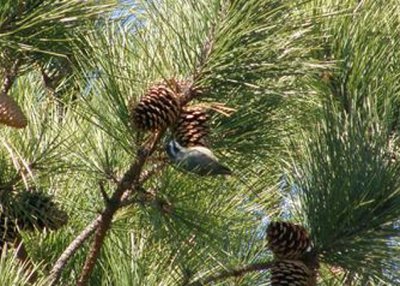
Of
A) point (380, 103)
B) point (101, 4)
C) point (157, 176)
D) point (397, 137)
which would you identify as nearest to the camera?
point (101, 4)

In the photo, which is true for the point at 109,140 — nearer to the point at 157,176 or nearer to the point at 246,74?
the point at 157,176

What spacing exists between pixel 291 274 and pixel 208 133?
0.70 feet

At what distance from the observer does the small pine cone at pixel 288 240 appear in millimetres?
1375

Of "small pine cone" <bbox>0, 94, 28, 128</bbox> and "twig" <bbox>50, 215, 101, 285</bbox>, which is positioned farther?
"twig" <bbox>50, 215, 101, 285</bbox>

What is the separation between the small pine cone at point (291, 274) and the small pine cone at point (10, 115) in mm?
377

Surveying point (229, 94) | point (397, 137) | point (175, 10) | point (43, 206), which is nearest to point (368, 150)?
point (397, 137)

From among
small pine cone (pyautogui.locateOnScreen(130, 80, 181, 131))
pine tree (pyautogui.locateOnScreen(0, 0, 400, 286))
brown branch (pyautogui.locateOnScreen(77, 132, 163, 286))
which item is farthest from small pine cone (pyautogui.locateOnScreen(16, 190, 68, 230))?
small pine cone (pyautogui.locateOnScreen(130, 80, 181, 131))

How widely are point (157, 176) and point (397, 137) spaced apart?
0.35 metres

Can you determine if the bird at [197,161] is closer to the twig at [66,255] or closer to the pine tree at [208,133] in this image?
the pine tree at [208,133]

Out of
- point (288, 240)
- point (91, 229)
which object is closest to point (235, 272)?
point (288, 240)

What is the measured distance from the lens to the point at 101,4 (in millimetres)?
1256

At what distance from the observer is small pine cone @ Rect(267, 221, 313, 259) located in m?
1.38

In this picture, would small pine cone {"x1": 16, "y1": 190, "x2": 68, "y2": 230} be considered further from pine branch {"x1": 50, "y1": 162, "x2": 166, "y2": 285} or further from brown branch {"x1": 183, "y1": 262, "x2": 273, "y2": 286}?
brown branch {"x1": 183, "y1": 262, "x2": 273, "y2": 286}

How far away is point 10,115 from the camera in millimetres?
1253
